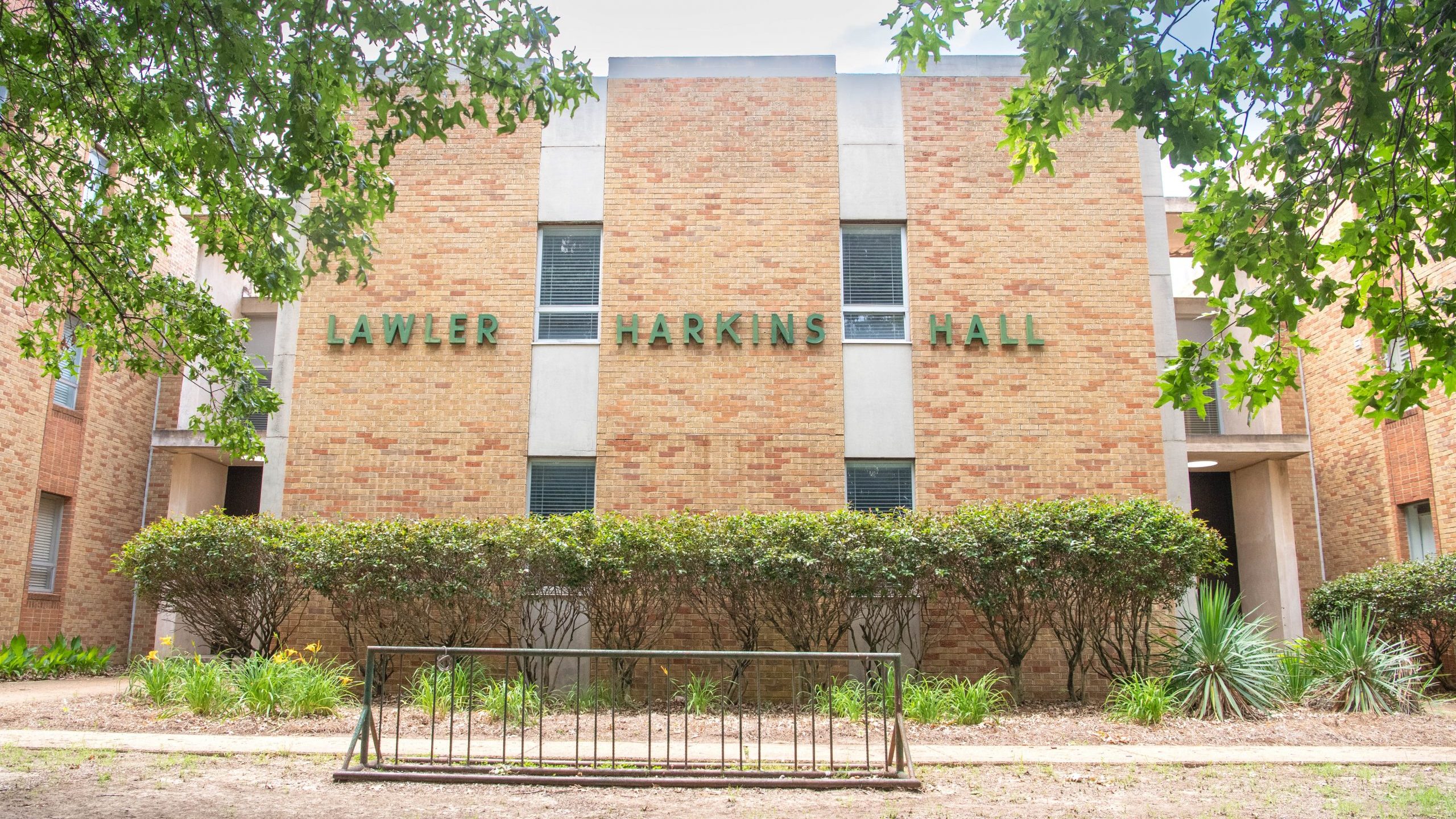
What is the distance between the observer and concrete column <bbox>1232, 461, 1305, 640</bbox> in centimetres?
1512

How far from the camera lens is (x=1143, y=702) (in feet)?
33.2

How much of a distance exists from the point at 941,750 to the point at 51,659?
12.7 meters

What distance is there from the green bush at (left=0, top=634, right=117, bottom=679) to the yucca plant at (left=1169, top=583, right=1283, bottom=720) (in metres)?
14.4

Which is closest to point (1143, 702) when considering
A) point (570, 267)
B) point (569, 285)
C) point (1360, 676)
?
point (1360, 676)

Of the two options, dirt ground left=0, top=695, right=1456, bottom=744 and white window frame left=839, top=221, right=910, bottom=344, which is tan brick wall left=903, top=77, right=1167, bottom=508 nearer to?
white window frame left=839, top=221, right=910, bottom=344

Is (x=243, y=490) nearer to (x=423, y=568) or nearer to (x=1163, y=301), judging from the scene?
(x=423, y=568)

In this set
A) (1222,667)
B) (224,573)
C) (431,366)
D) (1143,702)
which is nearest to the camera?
(1143,702)

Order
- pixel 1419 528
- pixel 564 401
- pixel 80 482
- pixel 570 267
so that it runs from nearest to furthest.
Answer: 1. pixel 564 401
2. pixel 570 267
3. pixel 1419 528
4. pixel 80 482

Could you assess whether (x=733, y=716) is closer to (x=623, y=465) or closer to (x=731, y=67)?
(x=623, y=465)

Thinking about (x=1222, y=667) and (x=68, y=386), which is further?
(x=68, y=386)

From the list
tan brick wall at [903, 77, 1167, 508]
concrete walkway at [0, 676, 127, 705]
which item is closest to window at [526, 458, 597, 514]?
tan brick wall at [903, 77, 1167, 508]

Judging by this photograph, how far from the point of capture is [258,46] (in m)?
7.07

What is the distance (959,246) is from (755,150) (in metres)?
2.89

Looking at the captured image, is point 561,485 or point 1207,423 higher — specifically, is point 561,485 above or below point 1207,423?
below
